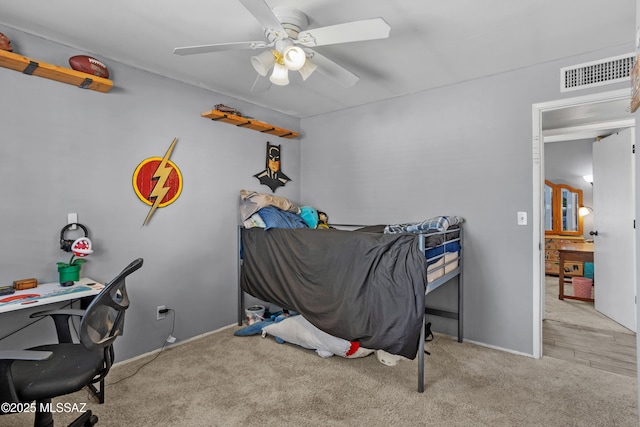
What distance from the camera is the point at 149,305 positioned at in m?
2.78

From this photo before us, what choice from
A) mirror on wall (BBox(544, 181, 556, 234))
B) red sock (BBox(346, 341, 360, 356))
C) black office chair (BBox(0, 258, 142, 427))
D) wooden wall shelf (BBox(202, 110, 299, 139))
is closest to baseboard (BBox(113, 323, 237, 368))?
black office chair (BBox(0, 258, 142, 427))

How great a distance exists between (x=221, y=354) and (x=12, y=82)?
238cm

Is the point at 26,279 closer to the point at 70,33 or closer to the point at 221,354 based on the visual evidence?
the point at 221,354

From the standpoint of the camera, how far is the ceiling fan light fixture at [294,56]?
1770mm

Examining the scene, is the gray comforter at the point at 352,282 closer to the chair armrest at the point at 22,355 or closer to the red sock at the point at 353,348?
the red sock at the point at 353,348

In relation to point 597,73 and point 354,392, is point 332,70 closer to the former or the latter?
point 597,73

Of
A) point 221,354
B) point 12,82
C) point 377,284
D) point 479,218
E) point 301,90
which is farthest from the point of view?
point 301,90

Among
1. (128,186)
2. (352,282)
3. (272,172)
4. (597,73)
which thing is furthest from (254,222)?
(597,73)

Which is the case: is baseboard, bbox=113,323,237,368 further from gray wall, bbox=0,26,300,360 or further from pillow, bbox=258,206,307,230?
pillow, bbox=258,206,307,230

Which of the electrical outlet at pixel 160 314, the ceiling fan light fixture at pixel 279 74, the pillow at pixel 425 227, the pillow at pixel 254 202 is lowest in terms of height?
the electrical outlet at pixel 160 314

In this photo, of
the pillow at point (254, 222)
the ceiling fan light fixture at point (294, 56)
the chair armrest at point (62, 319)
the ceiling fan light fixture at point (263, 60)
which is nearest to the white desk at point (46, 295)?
the chair armrest at point (62, 319)

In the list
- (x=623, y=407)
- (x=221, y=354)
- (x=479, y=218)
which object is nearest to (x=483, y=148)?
(x=479, y=218)

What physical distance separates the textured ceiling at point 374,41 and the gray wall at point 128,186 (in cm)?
27

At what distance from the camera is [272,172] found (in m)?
3.82
